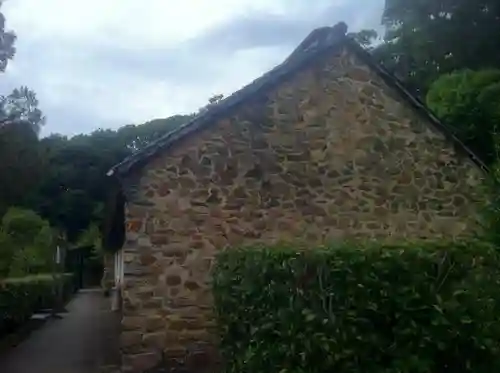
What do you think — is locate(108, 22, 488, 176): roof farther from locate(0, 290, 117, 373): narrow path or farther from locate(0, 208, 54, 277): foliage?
locate(0, 208, 54, 277): foliage

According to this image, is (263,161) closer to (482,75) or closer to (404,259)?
(404,259)

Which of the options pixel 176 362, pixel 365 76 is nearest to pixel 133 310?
pixel 176 362

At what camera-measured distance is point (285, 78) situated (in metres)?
11.8

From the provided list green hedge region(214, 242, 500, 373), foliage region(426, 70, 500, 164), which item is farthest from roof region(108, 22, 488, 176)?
green hedge region(214, 242, 500, 373)

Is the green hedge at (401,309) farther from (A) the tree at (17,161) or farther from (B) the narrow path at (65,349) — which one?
(A) the tree at (17,161)

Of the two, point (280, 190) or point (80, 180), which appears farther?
point (80, 180)

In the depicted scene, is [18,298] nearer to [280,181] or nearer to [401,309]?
[280,181]

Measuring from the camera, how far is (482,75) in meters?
17.8

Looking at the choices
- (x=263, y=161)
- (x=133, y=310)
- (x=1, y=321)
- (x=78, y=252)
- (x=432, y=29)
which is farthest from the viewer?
(x=78, y=252)

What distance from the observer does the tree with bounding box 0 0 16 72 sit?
13.0 meters

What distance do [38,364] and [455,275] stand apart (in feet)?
34.3

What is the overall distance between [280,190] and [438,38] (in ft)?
68.6

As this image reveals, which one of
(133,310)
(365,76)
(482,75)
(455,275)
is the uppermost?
(482,75)

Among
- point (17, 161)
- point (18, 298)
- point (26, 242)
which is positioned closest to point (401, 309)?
point (17, 161)
